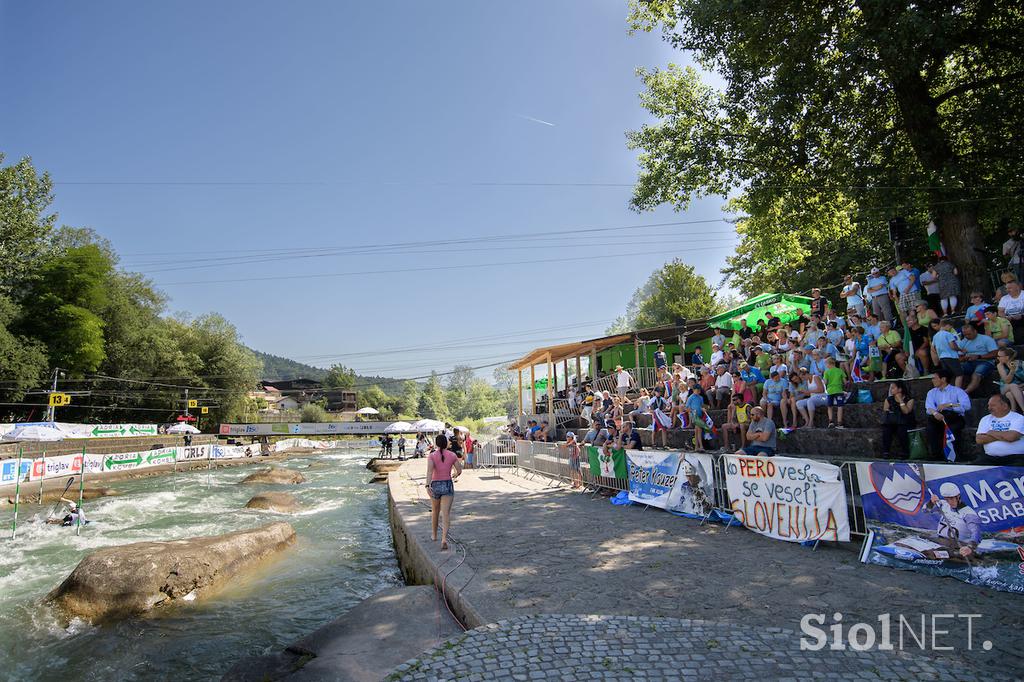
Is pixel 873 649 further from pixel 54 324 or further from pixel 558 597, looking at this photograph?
pixel 54 324

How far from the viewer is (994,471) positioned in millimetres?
6121

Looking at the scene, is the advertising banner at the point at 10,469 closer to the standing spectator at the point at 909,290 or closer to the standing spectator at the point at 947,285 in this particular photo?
the standing spectator at the point at 909,290

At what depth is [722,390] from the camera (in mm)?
14172

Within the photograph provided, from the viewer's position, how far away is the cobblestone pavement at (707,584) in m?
4.96

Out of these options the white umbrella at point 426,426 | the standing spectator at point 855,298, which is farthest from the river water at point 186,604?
the standing spectator at point 855,298

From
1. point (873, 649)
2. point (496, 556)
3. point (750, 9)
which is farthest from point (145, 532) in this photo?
point (750, 9)

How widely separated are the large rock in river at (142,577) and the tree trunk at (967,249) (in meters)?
17.9

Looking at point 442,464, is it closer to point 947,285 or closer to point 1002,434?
point 1002,434

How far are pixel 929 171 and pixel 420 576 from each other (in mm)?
15341

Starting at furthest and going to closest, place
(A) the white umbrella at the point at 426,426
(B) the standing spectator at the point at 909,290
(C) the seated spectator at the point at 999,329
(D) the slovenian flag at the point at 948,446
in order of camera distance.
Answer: (A) the white umbrella at the point at 426,426
(B) the standing spectator at the point at 909,290
(C) the seated spectator at the point at 999,329
(D) the slovenian flag at the point at 948,446

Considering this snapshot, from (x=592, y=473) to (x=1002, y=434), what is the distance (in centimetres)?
931

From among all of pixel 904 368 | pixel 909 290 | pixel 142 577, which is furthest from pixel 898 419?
pixel 142 577

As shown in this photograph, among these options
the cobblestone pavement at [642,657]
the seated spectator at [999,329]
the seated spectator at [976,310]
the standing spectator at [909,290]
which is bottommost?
the cobblestone pavement at [642,657]

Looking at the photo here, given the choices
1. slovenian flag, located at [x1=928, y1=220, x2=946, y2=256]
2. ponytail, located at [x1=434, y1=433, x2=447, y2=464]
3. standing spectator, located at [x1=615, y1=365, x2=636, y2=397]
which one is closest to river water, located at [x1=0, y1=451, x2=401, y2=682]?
ponytail, located at [x1=434, y1=433, x2=447, y2=464]
